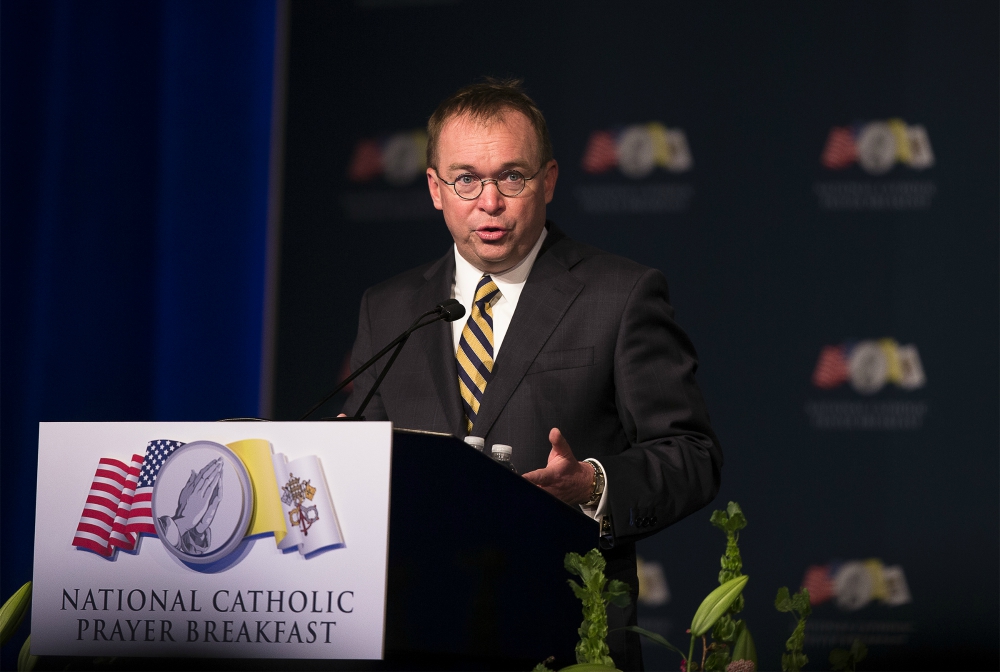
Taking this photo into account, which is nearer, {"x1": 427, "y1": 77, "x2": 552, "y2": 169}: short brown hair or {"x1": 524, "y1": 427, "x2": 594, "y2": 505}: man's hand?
{"x1": 524, "y1": 427, "x2": 594, "y2": 505}: man's hand

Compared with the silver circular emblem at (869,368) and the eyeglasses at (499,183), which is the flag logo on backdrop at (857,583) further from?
the eyeglasses at (499,183)

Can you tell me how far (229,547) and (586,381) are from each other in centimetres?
107

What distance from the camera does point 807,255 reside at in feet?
12.6

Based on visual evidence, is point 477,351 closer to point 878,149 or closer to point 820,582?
point 820,582

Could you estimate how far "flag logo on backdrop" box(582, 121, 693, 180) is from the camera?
398 centimetres

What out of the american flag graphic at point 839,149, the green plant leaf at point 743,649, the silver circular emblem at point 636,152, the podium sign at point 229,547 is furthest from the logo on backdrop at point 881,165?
the podium sign at point 229,547

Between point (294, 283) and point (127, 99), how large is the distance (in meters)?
1.06

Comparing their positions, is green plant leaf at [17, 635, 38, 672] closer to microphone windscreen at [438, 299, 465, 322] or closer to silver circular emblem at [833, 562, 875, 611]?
microphone windscreen at [438, 299, 465, 322]

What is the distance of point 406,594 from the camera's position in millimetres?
1132

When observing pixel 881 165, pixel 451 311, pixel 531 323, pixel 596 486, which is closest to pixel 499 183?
pixel 531 323

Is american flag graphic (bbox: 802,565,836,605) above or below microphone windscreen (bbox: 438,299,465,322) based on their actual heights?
below

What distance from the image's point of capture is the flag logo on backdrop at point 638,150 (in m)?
3.98

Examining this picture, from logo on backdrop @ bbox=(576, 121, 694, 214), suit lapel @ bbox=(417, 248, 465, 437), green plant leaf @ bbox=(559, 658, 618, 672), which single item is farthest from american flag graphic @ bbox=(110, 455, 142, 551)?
logo on backdrop @ bbox=(576, 121, 694, 214)

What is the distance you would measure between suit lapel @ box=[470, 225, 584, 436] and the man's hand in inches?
15.0
